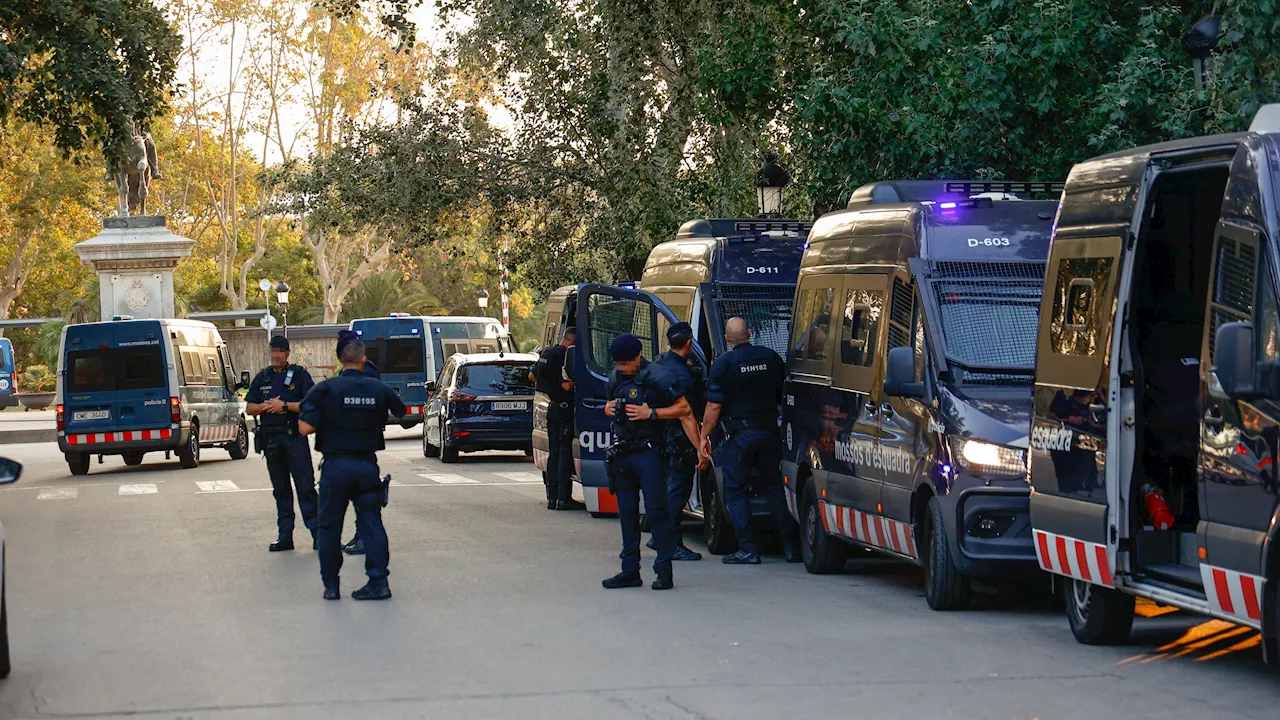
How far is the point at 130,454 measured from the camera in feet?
107

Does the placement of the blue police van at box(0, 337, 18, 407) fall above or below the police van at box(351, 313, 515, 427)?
below

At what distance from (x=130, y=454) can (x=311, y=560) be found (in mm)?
18064

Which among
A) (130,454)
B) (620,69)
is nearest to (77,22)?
(620,69)

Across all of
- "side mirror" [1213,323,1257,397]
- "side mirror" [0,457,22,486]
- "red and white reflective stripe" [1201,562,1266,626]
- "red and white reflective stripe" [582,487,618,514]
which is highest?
"side mirror" [1213,323,1257,397]

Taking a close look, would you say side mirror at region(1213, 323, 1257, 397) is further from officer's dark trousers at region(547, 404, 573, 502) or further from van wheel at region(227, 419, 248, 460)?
van wheel at region(227, 419, 248, 460)

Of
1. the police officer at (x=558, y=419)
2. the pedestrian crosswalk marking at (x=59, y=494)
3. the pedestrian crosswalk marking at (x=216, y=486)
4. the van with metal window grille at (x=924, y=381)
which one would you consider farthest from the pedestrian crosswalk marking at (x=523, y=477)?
the van with metal window grille at (x=924, y=381)

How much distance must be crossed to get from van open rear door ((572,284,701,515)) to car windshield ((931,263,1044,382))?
5.47 meters

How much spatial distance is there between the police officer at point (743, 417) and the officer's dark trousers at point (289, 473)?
139 inches

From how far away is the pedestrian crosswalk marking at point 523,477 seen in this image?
84.8ft

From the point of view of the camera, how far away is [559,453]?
20328 millimetres

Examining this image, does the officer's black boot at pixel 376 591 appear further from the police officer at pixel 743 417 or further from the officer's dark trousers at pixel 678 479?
the police officer at pixel 743 417

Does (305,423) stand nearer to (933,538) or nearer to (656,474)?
(656,474)

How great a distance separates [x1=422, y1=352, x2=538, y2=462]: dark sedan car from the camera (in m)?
29.5

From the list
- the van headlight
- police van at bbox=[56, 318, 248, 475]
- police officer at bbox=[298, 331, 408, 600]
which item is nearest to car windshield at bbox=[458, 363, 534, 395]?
police van at bbox=[56, 318, 248, 475]
